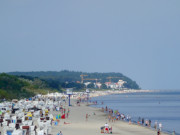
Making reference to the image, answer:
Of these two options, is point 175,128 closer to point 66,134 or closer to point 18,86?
point 66,134

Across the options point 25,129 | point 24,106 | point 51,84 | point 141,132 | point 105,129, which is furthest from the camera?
point 51,84

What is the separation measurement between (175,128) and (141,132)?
27.4ft

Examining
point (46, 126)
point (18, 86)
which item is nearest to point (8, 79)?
point (18, 86)

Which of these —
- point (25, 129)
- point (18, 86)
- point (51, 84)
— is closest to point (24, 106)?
point (25, 129)

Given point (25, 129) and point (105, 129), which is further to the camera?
point (105, 129)

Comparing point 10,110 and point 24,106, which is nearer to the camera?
point 10,110

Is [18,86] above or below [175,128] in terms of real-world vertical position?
above

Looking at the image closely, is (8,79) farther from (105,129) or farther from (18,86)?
(105,129)

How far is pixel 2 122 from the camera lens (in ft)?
141

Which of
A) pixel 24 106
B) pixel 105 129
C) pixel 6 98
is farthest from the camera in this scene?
pixel 6 98

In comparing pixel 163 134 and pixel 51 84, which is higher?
pixel 51 84

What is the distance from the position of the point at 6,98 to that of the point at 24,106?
2402 cm

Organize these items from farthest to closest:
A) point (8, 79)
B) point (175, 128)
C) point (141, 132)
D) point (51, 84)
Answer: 1. point (51, 84)
2. point (8, 79)
3. point (175, 128)
4. point (141, 132)

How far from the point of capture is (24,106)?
6569 cm
